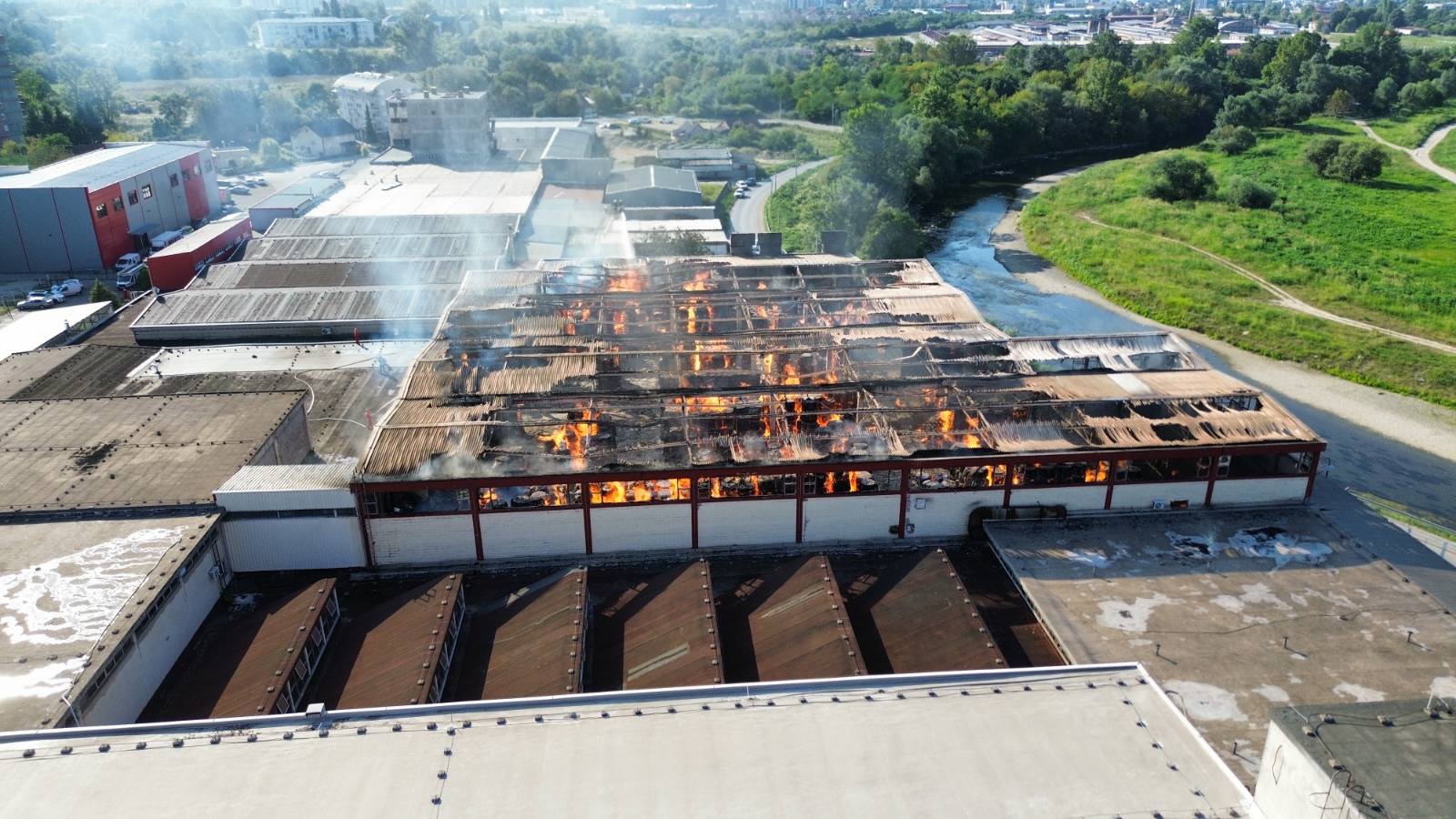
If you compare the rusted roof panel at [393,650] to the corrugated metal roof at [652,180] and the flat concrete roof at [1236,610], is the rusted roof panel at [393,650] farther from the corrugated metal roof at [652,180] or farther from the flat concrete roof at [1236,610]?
the corrugated metal roof at [652,180]

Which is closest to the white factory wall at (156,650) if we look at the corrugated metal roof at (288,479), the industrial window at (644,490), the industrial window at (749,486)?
the corrugated metal roof at (288,479)

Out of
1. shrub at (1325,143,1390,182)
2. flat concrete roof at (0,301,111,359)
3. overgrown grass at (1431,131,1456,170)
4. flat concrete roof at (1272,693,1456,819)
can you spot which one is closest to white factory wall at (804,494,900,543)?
flat concrete roof at (1272,693,1456,819)

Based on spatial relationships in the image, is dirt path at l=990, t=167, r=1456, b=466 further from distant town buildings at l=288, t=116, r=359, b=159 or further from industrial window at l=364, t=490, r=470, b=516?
distant town buildings at l=288, t=116, r=359, b=159

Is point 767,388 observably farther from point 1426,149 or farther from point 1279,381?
point 1426,149

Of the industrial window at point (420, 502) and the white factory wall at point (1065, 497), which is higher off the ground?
the industrial window at point (420, 502)

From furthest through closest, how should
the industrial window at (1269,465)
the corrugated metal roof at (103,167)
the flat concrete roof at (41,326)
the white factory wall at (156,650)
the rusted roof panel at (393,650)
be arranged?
the corrugated metal roof at (103,167) < the flat concrete roof at (41,326) < the industrial window at (1269,465) < the rusted roof panel at (393,650) < the white factory wall at (156,650)

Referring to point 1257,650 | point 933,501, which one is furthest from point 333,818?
point 1257,650
